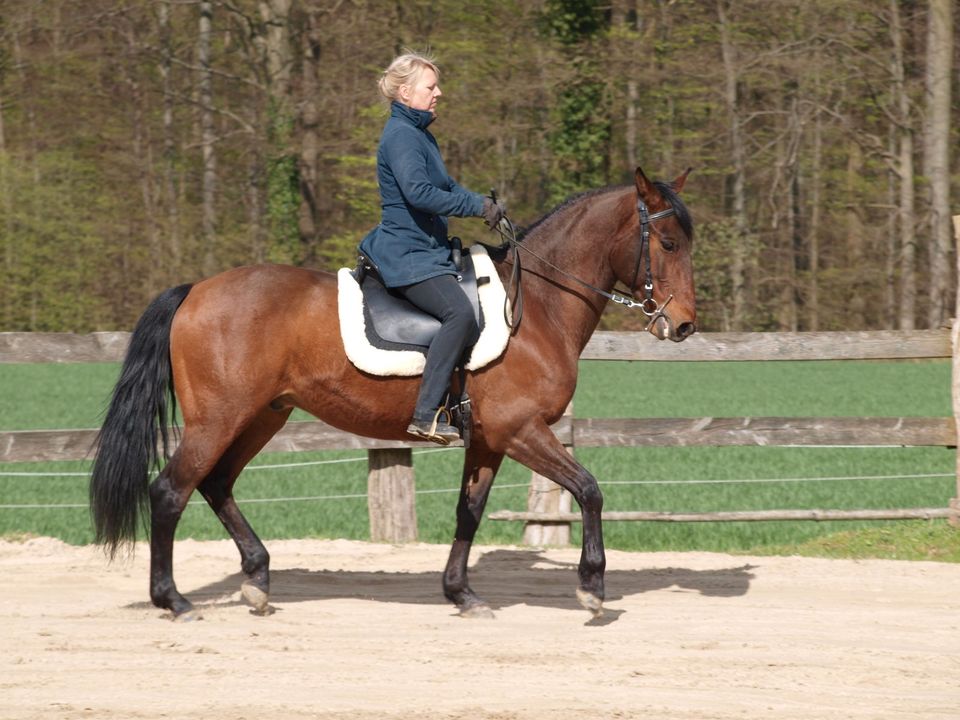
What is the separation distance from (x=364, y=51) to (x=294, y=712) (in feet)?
94.9

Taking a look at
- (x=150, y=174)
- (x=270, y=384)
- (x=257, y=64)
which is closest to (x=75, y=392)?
(x=257, y=64)

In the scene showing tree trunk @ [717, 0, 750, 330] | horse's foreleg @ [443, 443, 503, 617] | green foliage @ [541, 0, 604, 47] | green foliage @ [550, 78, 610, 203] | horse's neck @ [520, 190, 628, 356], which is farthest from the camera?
tree trunk @ [717, 0, 750, 330]

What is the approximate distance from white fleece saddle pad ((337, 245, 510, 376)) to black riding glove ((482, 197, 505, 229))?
384 millimetres

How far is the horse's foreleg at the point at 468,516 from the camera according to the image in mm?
6566

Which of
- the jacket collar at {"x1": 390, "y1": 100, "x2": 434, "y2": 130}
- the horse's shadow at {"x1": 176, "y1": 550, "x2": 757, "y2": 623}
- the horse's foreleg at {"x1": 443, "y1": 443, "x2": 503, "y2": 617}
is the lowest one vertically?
the horse's shadow at {"x1": 176, "y1": 550, "x2": 757, "y2": 623}

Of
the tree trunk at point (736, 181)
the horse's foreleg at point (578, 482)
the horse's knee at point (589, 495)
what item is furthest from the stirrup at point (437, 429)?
the tree trunk at point (736, 181)

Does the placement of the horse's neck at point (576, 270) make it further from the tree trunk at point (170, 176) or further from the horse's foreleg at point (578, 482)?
the tree trunk at point (170, 176)

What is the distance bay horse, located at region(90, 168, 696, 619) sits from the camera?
6.21 m

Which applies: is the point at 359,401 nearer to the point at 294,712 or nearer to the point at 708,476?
the point at 294,712

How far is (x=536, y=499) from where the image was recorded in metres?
8.93

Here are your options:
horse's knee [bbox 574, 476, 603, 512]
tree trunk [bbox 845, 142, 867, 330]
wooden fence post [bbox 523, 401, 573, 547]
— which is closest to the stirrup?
horse's knee [bbox 574, 476, 603, 512]

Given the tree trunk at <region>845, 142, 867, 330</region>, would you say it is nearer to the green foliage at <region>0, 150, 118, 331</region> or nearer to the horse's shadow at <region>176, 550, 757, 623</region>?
the green foliage at <region>0, 150, 118, 331</region>

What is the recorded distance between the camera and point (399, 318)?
244 inches

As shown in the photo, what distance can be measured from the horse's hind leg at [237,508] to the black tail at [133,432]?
359 mm
